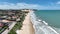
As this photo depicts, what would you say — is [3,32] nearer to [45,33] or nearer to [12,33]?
[12,33]

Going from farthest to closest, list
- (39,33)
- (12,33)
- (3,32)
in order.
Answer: (39,33), (3,32), (12,33)

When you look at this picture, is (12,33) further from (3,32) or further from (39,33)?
(39,33)

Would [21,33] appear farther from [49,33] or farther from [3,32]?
[49,33]

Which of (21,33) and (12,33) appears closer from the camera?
(12,33)

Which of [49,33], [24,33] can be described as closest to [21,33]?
[24,33]

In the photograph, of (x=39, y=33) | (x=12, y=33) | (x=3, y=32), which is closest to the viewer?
(x=12, y=33)

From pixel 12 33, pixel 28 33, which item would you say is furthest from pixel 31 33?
pixel 12 33

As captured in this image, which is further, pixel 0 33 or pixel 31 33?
pixel 31 33
